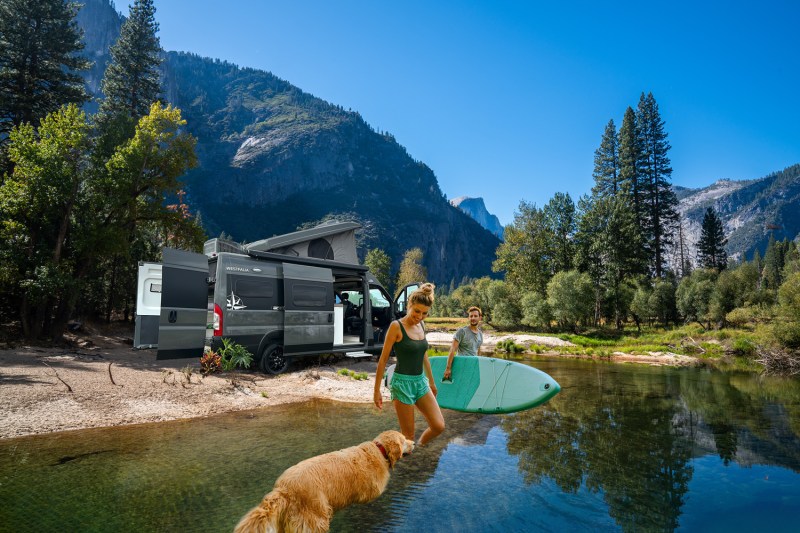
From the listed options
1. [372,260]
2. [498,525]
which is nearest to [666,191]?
[372,260]

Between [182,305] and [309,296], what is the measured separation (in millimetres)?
3330

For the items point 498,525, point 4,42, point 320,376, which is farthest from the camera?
point 4,42

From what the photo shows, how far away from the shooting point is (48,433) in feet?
20.5

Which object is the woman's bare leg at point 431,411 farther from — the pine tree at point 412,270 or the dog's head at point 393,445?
the pine tree at point 412,270

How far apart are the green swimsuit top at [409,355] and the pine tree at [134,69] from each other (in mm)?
26796

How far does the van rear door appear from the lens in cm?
1163

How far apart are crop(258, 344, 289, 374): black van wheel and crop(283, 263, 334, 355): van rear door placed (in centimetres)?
29

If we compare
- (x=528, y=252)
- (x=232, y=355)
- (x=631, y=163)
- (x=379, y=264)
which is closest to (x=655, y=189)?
(x=631, y=163)

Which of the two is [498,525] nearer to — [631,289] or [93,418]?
[93,418]

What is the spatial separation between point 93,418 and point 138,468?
9.06 feet

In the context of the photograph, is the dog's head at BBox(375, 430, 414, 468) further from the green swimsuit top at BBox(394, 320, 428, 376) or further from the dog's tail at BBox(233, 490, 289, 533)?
the dog's tail at BBox(233, 490, 289, 533)

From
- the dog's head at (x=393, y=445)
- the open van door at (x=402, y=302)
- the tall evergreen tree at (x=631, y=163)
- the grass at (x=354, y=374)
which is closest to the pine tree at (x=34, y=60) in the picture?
the open van door at (x=402, y=302)

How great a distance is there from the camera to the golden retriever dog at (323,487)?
9.85 ft

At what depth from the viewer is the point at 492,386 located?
7078 millimetres
